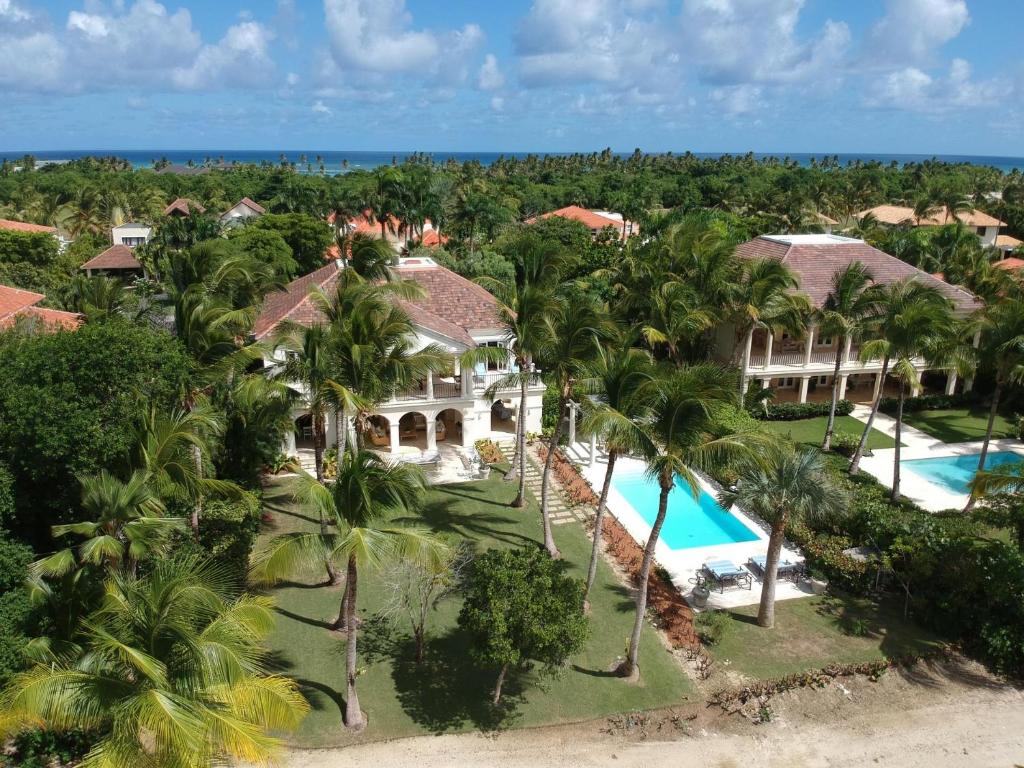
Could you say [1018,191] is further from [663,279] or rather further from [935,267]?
[663,279]

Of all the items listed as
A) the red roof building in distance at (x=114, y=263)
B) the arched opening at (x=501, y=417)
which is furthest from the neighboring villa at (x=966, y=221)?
the red roof building in distance at (x=114, y=263)

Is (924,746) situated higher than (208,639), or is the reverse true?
(208,639)

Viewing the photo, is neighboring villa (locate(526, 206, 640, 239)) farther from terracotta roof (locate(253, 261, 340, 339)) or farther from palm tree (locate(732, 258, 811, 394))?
palm tree (locate(732, 258, 811, 394))

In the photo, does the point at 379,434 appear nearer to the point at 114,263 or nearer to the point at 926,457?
the point at 926,457

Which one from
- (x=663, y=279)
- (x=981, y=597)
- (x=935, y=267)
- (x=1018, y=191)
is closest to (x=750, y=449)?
(x=981, y=597)

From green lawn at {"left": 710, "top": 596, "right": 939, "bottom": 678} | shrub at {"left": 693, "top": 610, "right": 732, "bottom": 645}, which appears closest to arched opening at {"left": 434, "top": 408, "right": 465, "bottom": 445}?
shrub at {"left": 693, "top": 610, "right": 732, "bottom": 645}
